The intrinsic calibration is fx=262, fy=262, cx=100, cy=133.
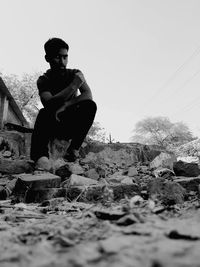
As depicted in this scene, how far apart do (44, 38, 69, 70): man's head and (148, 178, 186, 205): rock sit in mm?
2094

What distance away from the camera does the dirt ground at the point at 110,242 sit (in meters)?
0.58

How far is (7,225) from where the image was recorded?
3.81 ft

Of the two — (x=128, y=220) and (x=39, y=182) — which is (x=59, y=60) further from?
(x=128, y=220)

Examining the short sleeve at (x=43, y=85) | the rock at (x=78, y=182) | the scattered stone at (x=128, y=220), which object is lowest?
the scattered stone at (x=128, y=220)

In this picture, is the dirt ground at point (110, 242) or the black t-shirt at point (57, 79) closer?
the dirt ground at point (110, 242)

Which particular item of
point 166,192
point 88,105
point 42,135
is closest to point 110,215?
point 166,192

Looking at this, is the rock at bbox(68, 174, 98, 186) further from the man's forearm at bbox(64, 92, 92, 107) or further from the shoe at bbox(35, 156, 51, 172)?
the man's forearm at bbox(64, 92, 92, 107)

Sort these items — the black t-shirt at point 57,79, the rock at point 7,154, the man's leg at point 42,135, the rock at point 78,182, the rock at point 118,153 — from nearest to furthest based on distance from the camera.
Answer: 1. the rock at point 78,182
2. the man's leg at point 42,135
3. the black t-shirt at point 57,79
4. the rock at point 7,154
5. the rock at point 118,153

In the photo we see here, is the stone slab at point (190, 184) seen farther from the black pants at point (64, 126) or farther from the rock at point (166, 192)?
the black pants at point (64, 126)

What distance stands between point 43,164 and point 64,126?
0.69m

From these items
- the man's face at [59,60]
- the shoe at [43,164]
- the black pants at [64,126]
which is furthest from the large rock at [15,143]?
the man's face at [59,60]

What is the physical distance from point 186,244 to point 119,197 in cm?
130

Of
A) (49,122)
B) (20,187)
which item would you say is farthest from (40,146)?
(20,187)

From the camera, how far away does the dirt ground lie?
58cm
